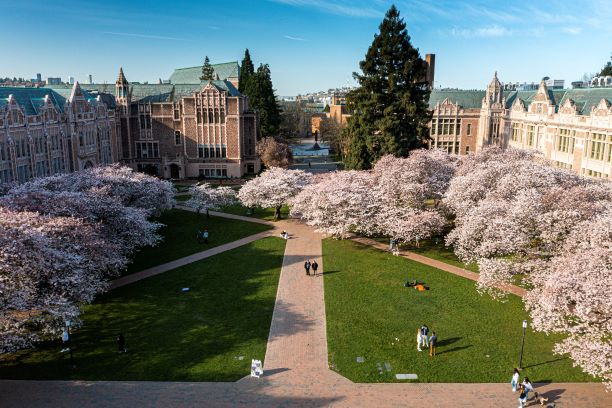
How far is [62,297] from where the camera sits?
21.2m

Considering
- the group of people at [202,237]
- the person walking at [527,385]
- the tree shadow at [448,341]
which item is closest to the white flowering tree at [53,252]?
the group of people at [202,237]

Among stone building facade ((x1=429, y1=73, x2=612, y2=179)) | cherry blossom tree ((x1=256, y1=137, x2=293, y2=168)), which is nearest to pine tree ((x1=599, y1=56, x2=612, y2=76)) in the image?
stone building facade ((x1=429, y1=73, x2=612, y2=179))

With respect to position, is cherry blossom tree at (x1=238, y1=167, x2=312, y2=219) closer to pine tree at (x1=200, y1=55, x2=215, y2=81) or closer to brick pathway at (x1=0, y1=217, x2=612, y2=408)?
brick pathway at (x1=0, y1=217, x2=612, y2=408)

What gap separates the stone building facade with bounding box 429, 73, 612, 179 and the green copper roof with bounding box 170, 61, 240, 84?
42.8 meters

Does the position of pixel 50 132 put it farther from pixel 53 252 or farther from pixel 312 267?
pixel 312 267

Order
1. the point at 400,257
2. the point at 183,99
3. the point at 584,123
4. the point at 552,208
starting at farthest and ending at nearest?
the point at 183,99
the point at 584,123
the point at 400,257
the point at 552,208

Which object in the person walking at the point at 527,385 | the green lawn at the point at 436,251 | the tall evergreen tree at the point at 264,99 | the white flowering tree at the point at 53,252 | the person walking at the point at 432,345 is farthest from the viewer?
the tall evergreen tree at the point at 264,99

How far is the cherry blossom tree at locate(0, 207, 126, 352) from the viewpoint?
19875 mm

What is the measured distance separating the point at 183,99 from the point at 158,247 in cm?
3855

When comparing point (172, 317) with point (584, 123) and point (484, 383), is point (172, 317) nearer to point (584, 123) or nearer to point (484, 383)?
point (484, 383)

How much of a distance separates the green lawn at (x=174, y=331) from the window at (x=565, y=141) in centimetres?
3748

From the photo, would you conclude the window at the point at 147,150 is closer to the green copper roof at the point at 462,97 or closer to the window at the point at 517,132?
the green copper roof at the point at 462,97

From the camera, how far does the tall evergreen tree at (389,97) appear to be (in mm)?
50750

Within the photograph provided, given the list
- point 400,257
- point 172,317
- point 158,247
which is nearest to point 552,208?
point 400,257
